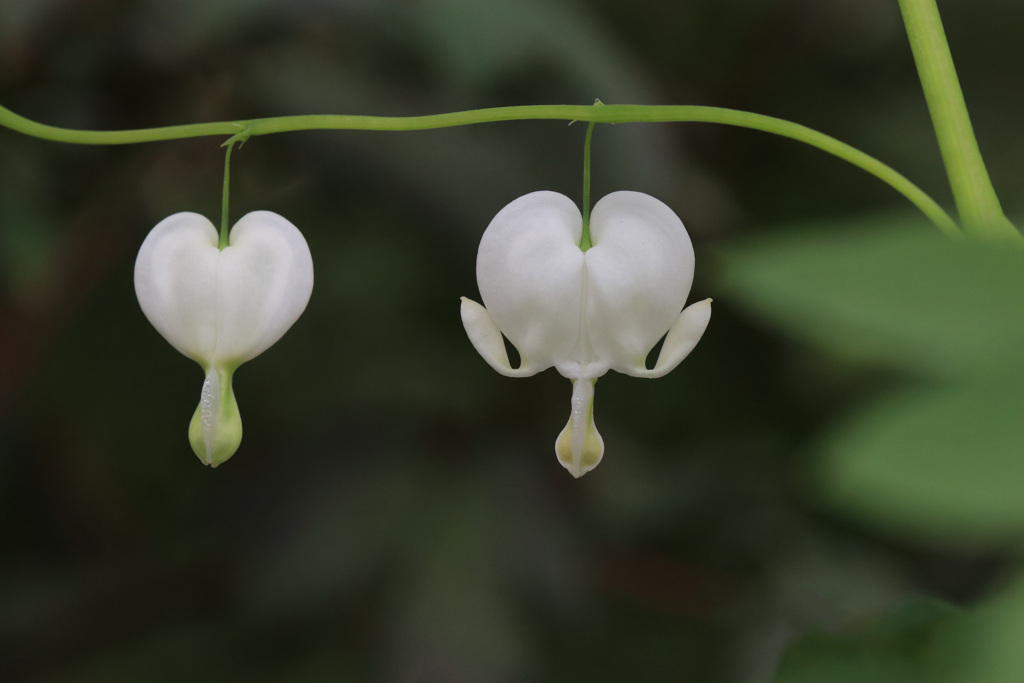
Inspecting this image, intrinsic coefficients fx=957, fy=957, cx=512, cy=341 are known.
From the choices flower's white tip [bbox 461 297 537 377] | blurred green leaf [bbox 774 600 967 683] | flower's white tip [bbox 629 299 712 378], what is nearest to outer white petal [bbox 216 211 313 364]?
flower's white tip [bbox 461 297 537 377]

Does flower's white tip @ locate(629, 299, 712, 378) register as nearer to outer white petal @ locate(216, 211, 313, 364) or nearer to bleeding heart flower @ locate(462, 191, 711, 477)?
bleeding heart flower @ locate(462, 191, 711, 477)

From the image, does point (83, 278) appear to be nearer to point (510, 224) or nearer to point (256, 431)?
point (256, 431)

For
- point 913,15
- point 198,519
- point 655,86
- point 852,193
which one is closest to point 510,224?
point 913,15

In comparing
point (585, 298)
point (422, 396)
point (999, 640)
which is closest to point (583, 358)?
point (585, 298)

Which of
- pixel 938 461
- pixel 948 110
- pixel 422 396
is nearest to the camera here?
pixel 938 461

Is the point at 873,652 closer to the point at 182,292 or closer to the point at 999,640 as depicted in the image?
the point at 999,640
